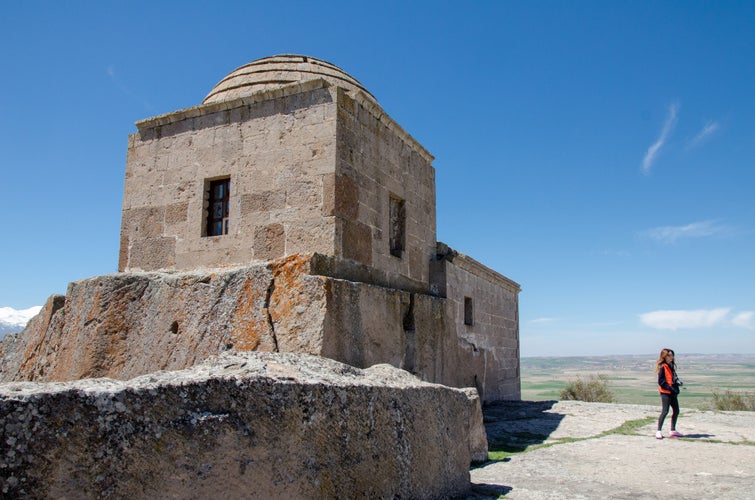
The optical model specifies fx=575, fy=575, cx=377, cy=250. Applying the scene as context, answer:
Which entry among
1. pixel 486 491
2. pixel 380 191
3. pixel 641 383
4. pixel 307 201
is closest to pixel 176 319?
pixel 307 201

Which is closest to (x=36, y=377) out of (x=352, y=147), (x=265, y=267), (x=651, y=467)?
(x=265, y=267)

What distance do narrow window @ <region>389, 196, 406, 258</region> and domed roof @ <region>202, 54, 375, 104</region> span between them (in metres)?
1.52

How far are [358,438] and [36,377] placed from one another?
14.3ft

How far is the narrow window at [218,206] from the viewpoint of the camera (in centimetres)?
602

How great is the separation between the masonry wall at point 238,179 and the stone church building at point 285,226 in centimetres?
1

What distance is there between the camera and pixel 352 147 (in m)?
5.79

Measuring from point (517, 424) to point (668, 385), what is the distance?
1943 mm

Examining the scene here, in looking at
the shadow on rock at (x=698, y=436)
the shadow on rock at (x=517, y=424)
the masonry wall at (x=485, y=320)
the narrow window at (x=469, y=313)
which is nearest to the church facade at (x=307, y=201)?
the shadow on rock at (x=517, y=424)

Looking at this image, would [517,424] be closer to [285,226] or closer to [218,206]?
[285,226]

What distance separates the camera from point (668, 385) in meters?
7.00

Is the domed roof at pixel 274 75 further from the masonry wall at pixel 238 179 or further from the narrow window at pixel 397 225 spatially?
the narrow window at pixel 397 225

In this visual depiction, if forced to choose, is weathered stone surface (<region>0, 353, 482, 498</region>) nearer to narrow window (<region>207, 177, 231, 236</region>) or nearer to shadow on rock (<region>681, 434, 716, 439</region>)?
narrow window (<region>207, 177, 231, 236</region>)

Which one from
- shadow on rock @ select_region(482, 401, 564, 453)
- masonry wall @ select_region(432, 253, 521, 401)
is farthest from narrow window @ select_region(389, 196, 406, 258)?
shadow on rock @ select_region(482, 401, 564, 453)

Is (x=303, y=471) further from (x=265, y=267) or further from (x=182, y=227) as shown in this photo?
(x=182, y=227)
